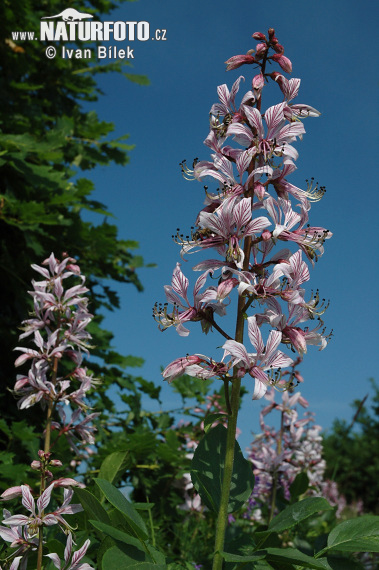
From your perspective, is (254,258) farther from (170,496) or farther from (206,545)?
(170,496)

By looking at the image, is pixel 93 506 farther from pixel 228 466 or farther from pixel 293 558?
pixel 293 558

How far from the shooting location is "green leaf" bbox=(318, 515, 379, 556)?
1.90 metres

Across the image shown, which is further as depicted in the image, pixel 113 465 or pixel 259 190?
pixel 113 465

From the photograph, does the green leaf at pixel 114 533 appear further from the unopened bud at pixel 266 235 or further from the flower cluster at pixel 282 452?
the flower cluster at pixel 282 452

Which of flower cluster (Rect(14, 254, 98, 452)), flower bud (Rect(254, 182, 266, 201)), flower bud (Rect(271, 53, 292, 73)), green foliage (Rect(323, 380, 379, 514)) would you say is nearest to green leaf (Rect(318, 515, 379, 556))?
flower bud (Rect(254, 182, 266, 201))

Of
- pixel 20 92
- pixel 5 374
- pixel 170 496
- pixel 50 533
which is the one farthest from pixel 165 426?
pixel 20 92

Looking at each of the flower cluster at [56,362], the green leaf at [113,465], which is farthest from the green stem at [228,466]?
the flower cluster at [56,362]

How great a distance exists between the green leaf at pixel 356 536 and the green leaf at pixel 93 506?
784 mm

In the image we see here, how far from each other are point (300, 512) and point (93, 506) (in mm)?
711

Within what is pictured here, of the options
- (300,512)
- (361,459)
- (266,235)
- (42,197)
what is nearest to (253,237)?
(266,235)

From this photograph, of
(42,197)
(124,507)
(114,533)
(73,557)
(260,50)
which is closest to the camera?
(114,533)

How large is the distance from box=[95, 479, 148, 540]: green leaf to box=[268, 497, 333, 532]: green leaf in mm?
448

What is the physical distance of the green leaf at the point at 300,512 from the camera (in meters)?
1.91

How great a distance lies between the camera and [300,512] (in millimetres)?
1966
